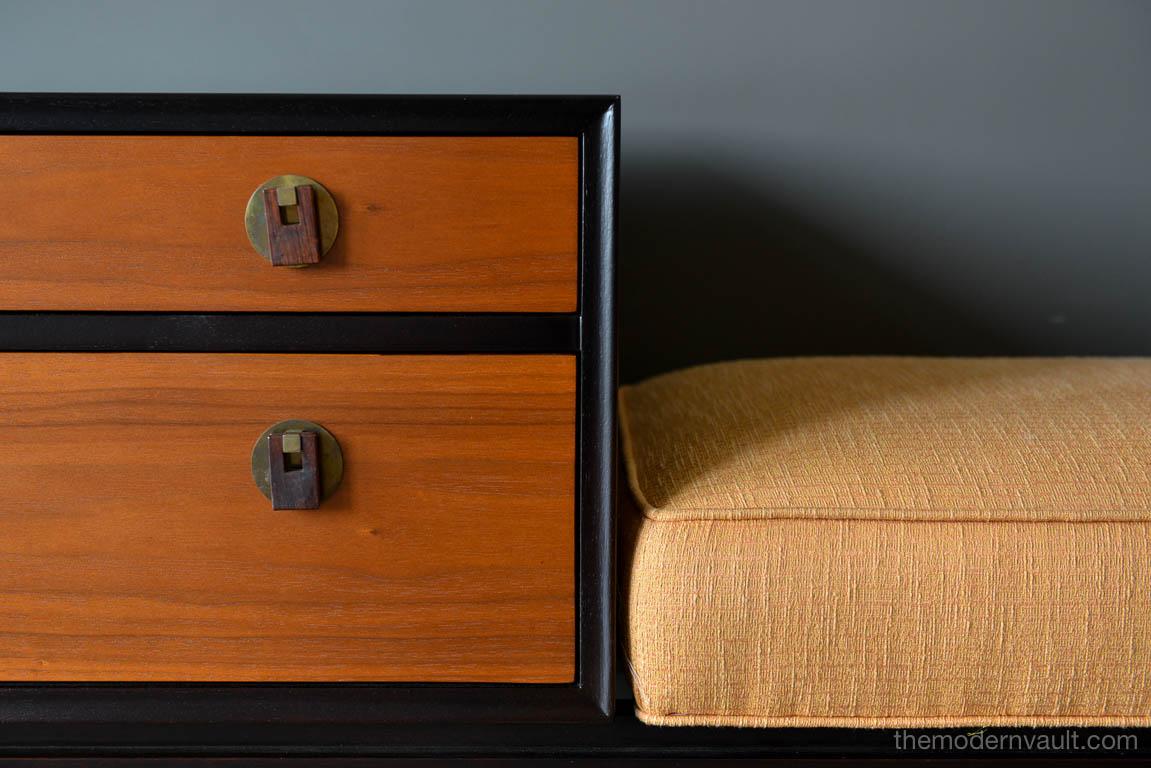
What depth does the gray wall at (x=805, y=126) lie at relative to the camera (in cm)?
81

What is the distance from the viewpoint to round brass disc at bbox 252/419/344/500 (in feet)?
1.53

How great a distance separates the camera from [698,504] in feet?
1.57

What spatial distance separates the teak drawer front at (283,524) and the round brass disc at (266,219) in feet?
0.19

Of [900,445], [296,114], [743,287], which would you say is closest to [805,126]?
[743,287]

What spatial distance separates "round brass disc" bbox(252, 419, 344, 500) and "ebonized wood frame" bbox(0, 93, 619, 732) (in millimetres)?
40

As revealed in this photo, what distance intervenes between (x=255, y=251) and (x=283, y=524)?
14 centimetres

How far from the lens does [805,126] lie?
33.0 inches

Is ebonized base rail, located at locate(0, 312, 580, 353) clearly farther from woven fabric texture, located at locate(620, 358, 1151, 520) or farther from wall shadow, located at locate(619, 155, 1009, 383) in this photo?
wall shadow, located at locate(619, 155, 1009, 383)

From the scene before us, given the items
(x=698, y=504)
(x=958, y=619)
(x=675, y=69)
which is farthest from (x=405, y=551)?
(x=675, y=69)

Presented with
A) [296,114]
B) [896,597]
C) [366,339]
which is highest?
[296,114]

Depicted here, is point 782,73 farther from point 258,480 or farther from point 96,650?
point 96,650

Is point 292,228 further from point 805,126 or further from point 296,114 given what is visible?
point 805,126

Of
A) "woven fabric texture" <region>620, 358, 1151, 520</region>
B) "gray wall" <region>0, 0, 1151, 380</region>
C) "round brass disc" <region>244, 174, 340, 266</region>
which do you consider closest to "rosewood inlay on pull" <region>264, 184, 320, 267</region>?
"round brass disc" <region>244, 174, 340, 266</region>

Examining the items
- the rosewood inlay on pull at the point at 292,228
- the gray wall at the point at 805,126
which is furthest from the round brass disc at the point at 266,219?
the gray wall at the point at 805,126
